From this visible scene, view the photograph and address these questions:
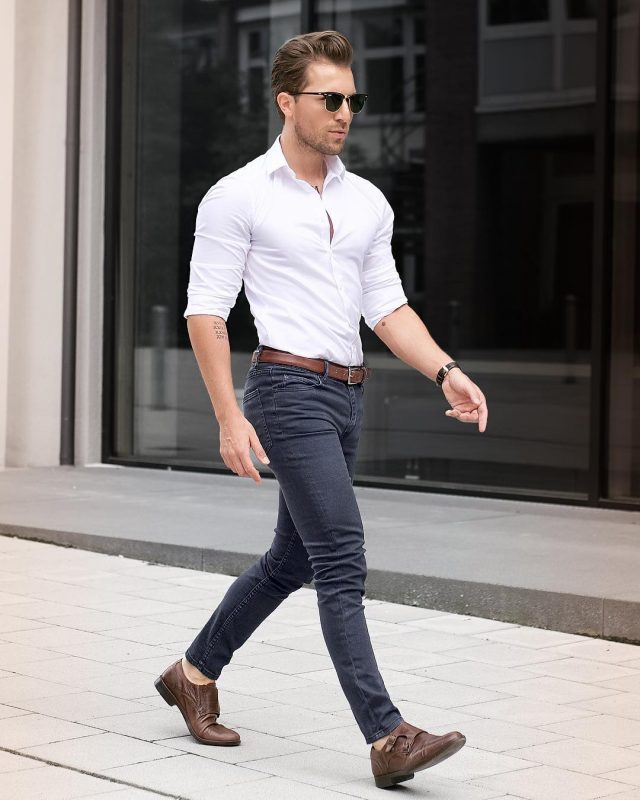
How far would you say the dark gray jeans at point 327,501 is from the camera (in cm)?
410

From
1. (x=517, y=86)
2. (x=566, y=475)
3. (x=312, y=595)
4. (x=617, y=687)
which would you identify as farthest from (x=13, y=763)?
(x=517, y=86)

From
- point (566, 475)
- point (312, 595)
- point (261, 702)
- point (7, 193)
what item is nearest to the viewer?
point (261, 702)

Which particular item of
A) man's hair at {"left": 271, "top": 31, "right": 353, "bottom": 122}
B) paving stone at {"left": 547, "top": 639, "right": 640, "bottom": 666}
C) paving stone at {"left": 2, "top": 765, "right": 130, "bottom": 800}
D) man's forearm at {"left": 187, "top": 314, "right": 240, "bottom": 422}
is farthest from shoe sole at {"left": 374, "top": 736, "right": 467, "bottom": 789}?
paving stone at {"left": 547, "top": 639, "right": 640, "bottom": 666}

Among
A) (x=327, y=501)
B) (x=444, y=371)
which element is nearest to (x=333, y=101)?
(x=444, y=371)

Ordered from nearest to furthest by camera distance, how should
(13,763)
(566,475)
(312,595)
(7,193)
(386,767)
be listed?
(386,767)
(13,763)
(312,595)
(566,475)
(7,193)

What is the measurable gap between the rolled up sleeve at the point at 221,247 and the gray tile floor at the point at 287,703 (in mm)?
1301

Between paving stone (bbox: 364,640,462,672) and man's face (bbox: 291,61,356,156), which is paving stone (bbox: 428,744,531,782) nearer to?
paving stone (bbox: 364,640,462,672)

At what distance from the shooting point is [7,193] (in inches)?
460

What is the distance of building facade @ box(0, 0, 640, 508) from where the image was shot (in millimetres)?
9914

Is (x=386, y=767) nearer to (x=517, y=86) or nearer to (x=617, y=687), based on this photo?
(x=617, y=687)

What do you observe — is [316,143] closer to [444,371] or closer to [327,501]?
[444,371]

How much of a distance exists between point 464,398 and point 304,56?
3.48 feet

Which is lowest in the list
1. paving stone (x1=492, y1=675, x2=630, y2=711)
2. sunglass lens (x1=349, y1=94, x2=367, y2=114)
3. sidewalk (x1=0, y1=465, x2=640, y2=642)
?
paving stone (x1=492, y1=675, x2=630, y2=711)

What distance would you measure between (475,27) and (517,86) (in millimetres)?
506
